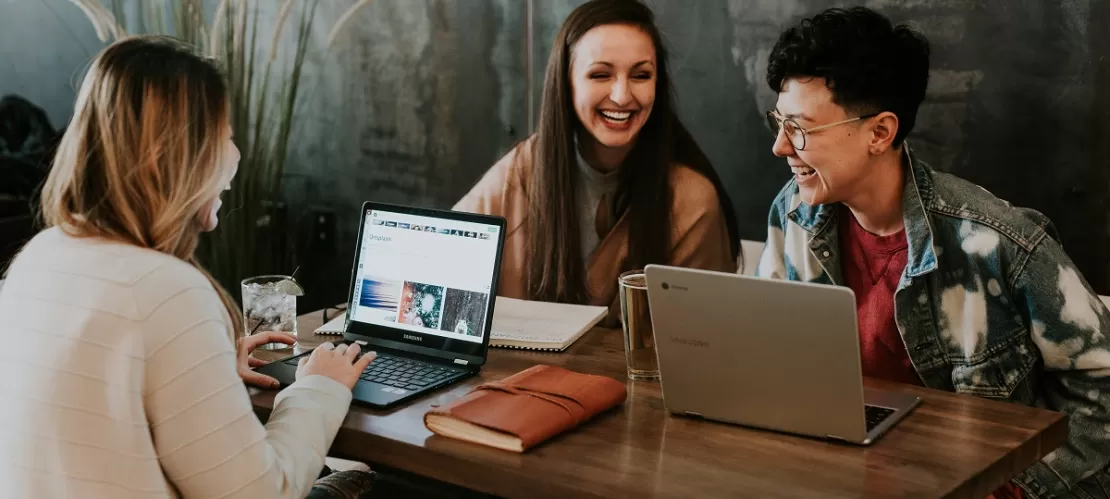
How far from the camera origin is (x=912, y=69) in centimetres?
189

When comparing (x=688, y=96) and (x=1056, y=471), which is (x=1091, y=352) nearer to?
(x=1056, y=471)

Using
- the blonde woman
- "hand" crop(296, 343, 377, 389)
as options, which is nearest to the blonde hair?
the blonde woman

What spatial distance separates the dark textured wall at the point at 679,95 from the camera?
2.44 m

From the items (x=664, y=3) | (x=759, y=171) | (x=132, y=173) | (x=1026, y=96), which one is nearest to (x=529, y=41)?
(x=664, y=3)

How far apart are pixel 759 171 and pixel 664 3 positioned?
1.66ft

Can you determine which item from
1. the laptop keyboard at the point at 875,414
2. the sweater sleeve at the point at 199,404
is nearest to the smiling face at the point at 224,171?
the sweater sleeve at the point at 199,404

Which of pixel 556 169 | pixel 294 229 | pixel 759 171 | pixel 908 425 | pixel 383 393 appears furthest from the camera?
pixel 294 229

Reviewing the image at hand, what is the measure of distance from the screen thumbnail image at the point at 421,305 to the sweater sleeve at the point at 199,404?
0.49m

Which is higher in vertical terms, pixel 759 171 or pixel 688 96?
pixel 688 96

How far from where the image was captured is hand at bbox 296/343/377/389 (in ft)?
5.26

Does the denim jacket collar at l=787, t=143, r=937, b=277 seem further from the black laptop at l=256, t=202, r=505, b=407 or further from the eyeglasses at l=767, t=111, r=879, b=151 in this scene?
the black laptop at l=256, t=202, r=505, b=407

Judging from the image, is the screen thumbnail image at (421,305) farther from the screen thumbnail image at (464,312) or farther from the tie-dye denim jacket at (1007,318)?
the tie-dye denim jacket at (1007,318)

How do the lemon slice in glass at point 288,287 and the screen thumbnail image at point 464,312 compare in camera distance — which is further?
the lemon slice in glass at point 288,287

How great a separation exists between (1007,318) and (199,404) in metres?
1.21
